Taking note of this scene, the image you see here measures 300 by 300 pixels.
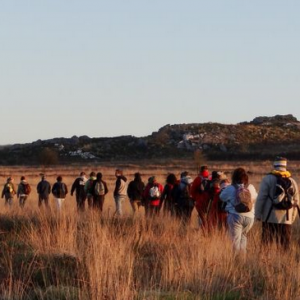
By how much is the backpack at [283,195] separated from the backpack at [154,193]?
8.61 metres

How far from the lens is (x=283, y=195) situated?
1176cm

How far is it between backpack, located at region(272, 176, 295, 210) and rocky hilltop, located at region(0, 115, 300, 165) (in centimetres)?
9781

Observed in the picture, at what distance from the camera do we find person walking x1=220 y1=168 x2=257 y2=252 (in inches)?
476

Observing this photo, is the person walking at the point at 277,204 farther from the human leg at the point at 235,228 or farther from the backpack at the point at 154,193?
the backpack at the point at 154,193

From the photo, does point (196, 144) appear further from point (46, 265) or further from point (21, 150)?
point (46, 265)

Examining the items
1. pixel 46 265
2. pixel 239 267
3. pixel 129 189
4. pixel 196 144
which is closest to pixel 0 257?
pixel 46 265

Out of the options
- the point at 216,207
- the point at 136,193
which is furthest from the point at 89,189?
the point at 216,207

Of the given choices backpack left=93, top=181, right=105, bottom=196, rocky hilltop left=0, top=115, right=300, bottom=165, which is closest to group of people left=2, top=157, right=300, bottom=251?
backpack left=93, top=181, right=105, bottom=196

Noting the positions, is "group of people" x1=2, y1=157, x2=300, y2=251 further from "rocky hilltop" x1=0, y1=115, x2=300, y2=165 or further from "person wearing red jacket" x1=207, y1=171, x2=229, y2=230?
"rocky hilltop" x1=0, y1=115, x2=300, y2=165

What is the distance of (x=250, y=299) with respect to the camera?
8.23 meters

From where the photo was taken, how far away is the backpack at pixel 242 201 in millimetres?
12055

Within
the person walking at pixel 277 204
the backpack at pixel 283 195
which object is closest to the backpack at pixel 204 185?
the person walking at pixel 277 204

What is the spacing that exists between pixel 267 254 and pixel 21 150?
427ft

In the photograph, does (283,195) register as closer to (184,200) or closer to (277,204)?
(277,204)
